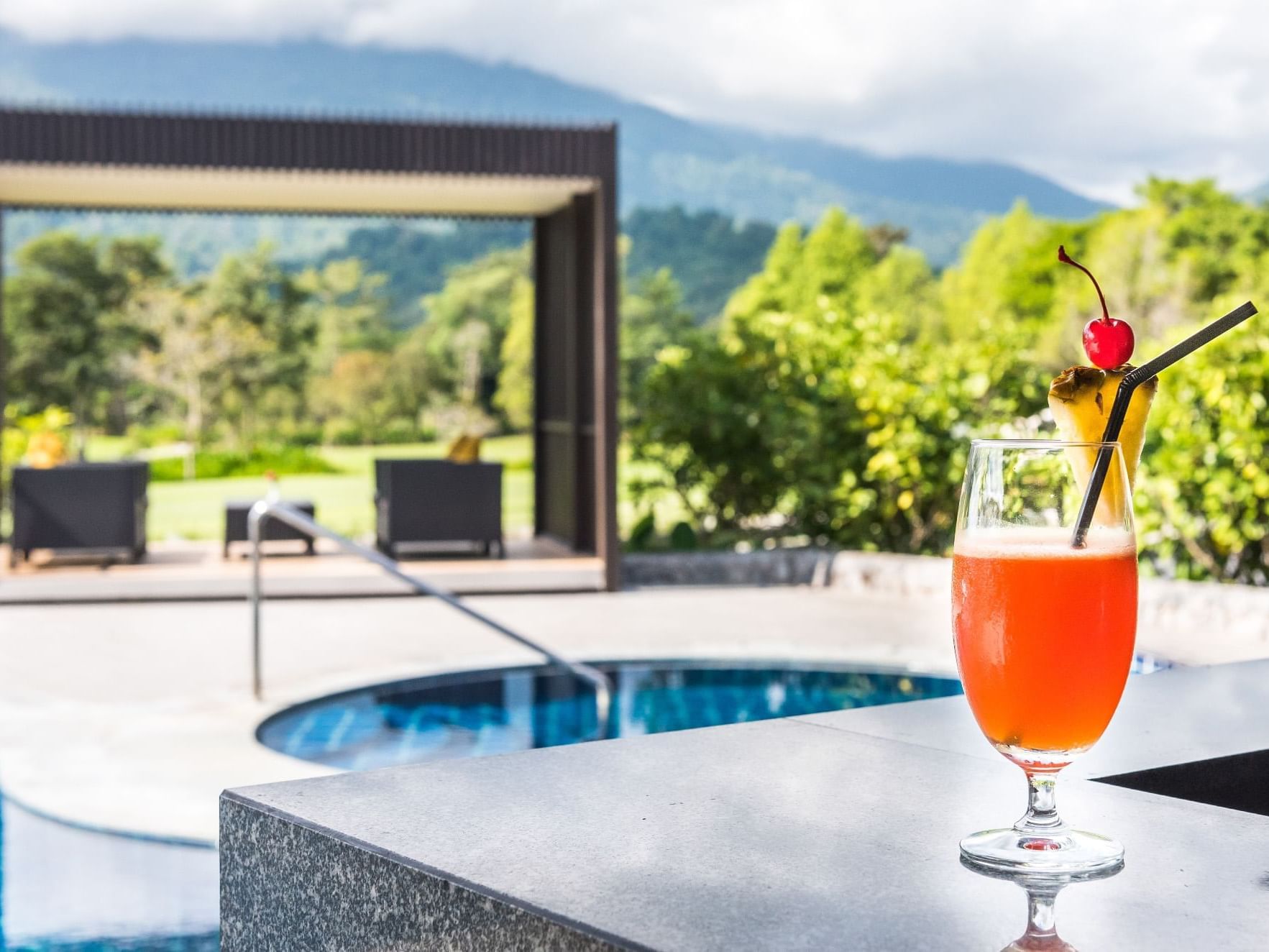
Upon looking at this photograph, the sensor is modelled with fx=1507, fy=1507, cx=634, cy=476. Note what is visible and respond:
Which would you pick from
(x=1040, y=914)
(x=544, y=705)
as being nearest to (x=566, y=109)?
(x=544, y=705)

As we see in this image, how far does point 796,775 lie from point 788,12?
70324 millimetres

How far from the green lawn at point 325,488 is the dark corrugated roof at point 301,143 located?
6.60 m

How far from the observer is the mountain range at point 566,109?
2452 inches

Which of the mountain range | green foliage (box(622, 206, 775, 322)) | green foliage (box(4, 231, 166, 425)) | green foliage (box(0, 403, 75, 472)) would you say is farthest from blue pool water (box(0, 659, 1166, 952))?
the mountain range

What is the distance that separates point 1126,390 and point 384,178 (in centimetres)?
826

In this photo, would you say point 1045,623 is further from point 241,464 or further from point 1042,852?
point 241,464

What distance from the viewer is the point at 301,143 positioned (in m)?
8.48

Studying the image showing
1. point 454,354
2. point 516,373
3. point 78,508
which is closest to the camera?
point 78,508

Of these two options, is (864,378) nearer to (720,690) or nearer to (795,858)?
(720,690)

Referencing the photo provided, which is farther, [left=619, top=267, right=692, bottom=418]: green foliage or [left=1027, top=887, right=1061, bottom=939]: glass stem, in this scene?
[left=619, top=267, right=692, bottom=418]: green foliage

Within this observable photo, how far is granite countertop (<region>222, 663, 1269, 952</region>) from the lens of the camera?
80cm

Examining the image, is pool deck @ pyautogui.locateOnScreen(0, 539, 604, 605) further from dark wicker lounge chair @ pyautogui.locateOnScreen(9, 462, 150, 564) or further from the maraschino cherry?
the maraschino cherry

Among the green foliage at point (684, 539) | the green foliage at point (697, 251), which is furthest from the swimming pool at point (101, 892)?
the green foliage at point (697, 251)

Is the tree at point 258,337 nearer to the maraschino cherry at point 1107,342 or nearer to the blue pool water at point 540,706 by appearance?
the blue pool water at point 540,706
